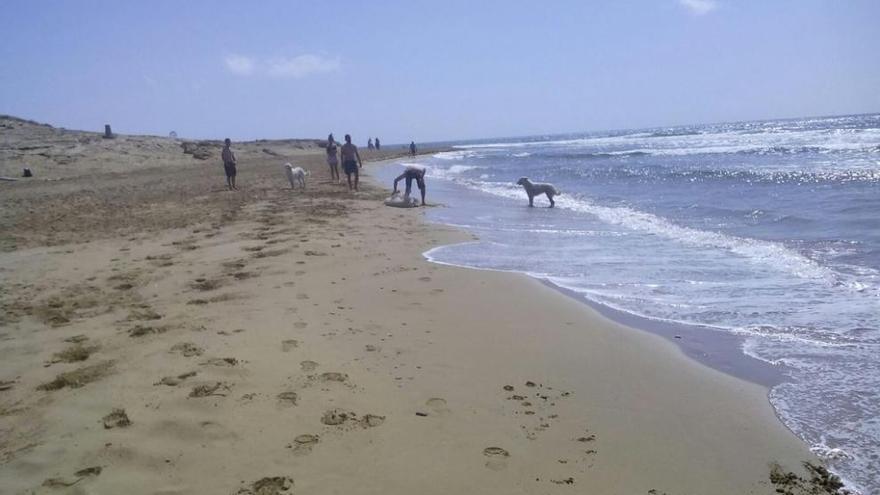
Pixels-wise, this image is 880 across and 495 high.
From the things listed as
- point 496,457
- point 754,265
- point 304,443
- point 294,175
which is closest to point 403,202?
point 294,175

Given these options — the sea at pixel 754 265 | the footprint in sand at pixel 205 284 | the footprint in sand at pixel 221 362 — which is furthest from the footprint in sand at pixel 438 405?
the footprint in sand at pixel 205 284

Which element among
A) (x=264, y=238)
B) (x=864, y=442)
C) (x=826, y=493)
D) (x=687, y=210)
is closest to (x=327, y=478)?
(x=826, y=493)

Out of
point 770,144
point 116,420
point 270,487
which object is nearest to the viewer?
point 270,487

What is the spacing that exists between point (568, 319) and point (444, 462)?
2715mm

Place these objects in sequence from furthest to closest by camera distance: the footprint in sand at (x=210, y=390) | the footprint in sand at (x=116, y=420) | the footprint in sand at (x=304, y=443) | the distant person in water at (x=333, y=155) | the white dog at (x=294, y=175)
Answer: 1. the distant person in water at (x=333, y=155)
2. the white dog at (x=294, y=175)
3. the footprint in sand at (x=210, y=390)
4. the footprint in sand at (x=116, y=420)
5. the footprint in sand at (x=304, y=443)

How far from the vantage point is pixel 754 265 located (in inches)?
285

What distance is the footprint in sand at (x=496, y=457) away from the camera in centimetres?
295

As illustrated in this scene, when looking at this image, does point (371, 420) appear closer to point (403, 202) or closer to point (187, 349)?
point (187, 349)

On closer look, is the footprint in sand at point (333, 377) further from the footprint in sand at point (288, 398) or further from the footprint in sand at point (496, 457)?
the footprint in sand at point (496, 457)

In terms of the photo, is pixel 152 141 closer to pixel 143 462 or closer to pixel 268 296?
pixel 268 296

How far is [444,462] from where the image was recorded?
3000 millimetres

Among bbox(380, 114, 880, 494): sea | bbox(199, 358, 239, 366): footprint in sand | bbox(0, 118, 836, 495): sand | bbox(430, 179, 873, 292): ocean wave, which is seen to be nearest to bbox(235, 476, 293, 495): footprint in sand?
bbox(0, 118, 836, 495): sand

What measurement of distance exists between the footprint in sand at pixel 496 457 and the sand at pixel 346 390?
2 centimetres

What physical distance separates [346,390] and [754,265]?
5843 mm
